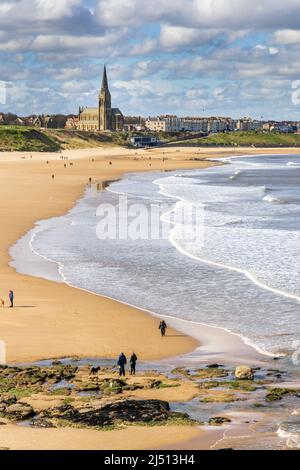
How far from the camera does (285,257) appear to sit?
132 ft

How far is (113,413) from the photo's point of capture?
1878cm

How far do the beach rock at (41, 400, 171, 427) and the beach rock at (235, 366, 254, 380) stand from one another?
3144 millimetres

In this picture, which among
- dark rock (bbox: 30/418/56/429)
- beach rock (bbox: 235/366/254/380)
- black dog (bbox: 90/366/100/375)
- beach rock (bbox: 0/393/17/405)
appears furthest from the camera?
black dog (bbox: 90/366/100/375)

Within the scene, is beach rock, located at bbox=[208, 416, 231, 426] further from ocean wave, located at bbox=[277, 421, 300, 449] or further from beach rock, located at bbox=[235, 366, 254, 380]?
beach rock, located at bbox=[235, 366, 254, 380]

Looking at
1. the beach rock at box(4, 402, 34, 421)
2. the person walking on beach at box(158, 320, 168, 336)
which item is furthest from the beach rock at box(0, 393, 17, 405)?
the person walking on beach at box(158, 320, 168, 336)

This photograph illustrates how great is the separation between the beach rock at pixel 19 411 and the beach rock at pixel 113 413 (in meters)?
0.36

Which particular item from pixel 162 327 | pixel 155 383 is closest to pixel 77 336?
pixel 162 327

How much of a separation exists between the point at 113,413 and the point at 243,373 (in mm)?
4695

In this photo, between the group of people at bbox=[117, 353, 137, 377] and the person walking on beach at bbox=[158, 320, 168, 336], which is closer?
the group of people at bbox=[117, 353, 137, 377]

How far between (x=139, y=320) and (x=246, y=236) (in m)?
20.3

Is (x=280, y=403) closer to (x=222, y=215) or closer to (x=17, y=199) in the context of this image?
(x=222, y=215)

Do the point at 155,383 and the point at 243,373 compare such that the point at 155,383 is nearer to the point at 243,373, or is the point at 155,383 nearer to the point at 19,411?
the point at 243,373

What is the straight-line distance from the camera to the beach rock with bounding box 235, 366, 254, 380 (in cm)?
2177
